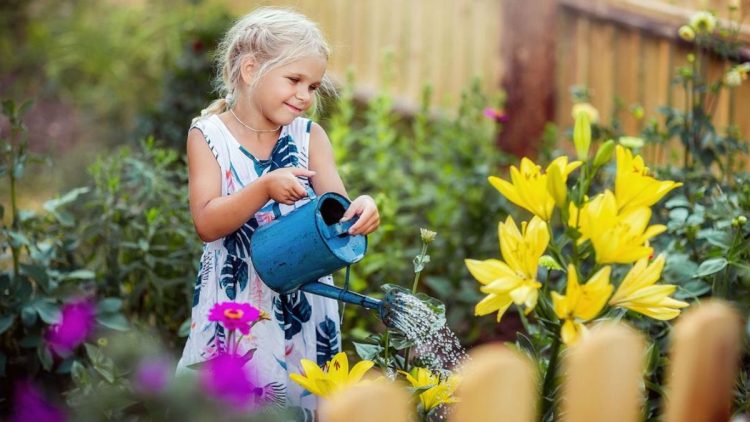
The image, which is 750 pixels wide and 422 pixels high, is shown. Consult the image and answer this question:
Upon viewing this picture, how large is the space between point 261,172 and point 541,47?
3187 mm

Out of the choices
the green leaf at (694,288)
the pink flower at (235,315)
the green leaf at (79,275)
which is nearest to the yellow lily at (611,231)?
the pink flower at (235,315)

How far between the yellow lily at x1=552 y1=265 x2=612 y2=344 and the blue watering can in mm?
511

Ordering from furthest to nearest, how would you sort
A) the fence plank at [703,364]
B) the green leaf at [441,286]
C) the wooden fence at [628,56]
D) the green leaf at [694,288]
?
the wooden fence at [628,56], the green leaf at [441,286], the green leaf at [694,288], the fence plank at [703,364]

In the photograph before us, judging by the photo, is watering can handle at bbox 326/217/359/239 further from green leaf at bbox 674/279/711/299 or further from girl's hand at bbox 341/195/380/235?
green leaf at bbox 674/279/711/299

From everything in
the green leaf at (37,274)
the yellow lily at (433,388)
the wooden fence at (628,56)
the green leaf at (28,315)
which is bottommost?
the wooden fence at (628,56)

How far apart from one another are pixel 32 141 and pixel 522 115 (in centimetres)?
315

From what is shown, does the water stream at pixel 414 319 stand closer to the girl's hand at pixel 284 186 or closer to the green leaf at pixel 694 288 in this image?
the girl's hand at pixel 284 186

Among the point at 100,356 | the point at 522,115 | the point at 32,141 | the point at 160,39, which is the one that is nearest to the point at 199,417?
the point at 100,356

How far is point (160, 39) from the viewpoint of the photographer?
7168 millimetres

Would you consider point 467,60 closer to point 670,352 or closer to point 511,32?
point 511,32

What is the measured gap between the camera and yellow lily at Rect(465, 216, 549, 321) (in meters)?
1.63

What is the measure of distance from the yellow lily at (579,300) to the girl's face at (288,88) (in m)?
0.80

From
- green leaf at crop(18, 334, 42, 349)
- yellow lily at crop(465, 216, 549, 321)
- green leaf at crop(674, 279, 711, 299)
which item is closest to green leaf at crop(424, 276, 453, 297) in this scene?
green leaf at crop(674, 279, 711, 299)

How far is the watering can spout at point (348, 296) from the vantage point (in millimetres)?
2031
